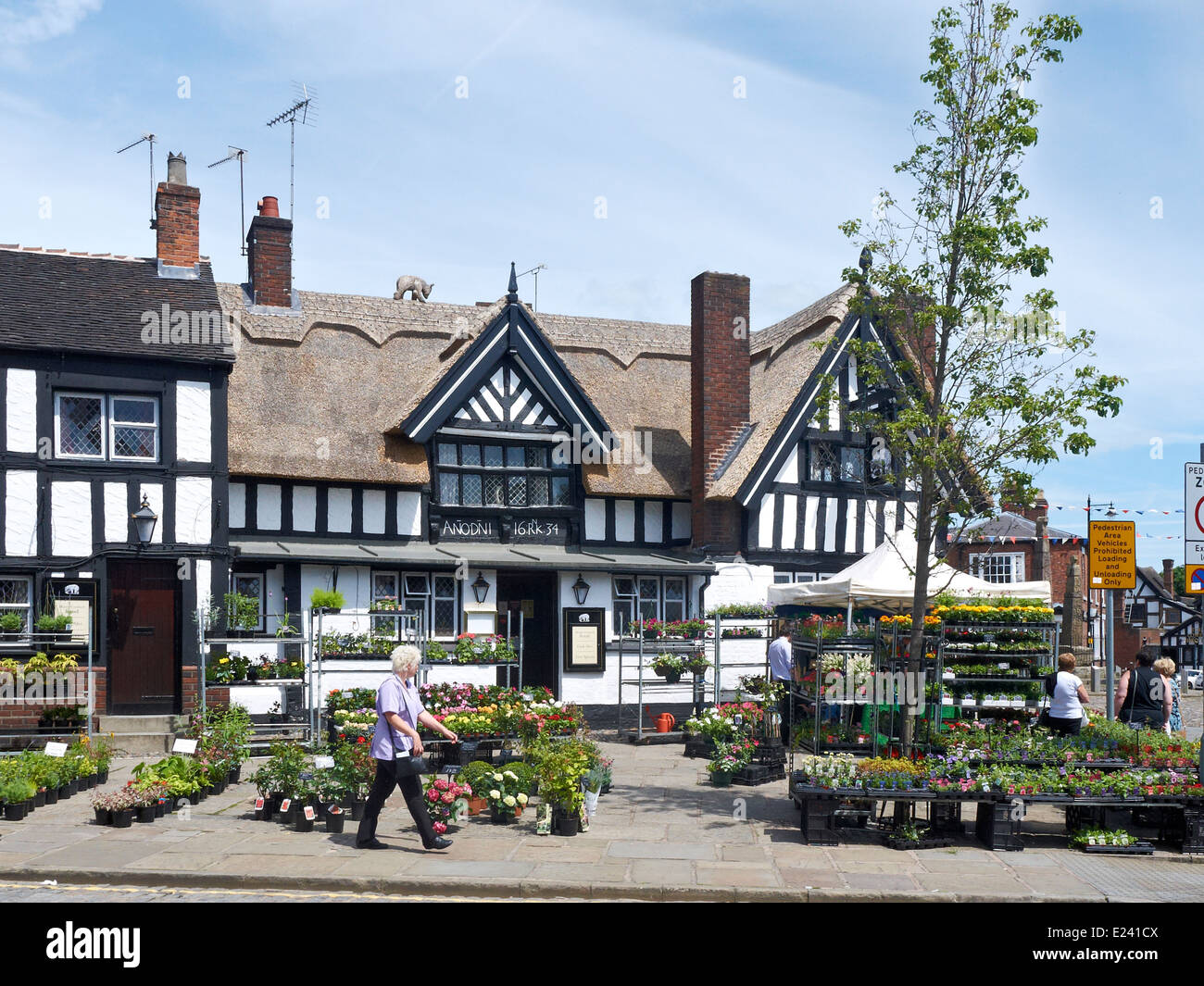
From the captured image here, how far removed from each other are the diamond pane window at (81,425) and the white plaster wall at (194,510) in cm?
138

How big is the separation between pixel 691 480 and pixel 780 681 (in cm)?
Answer: 665

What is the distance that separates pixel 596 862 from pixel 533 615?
13.6 m

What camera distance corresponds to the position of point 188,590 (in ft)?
61.3

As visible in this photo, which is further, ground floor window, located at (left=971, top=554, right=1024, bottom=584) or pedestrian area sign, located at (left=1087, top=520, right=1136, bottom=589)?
ground floor window, located at (left=971, top=554, right=1024, bottom=584)

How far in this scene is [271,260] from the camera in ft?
82.1

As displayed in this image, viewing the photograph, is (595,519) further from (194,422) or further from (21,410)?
(21,410)

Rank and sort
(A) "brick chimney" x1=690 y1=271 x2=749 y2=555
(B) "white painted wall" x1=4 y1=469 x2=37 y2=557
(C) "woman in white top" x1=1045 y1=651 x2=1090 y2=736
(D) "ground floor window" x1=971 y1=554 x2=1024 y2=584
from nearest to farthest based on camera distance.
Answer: (C) "woman in white top" x1=1045 y1=651 x2=1090 y2=736 → (B) "white painted wall" x1=4 y1=469 x2=37 y2=557 → (A) "brick chimney" x1=690 y1=271 x2=749 y2=555 → (D) "ground floor window" x1=971 y1=554 x2=1024 y2=584

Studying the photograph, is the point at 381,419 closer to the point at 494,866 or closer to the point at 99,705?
the point at 99,705

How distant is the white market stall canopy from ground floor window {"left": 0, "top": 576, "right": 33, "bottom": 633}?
11909mm

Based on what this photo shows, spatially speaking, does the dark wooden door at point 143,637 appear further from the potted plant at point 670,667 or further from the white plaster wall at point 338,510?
the potted plant at point 670,667

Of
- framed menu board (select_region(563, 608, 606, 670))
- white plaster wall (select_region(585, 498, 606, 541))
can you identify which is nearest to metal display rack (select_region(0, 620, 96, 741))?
framed menu board (select_region(563, 608, 606, 670))

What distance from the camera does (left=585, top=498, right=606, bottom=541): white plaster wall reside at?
921 inches

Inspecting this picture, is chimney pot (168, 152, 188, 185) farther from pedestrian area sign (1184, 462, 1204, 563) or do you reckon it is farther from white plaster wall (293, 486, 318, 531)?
pedestrian area sign (1184, 462, 1204, 563)

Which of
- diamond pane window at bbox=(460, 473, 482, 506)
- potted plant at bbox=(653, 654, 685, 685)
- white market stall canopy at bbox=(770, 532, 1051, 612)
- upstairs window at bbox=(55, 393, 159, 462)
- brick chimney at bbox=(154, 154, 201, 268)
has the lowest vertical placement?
potted plant at bbox=(653, 654, 685, 685)
